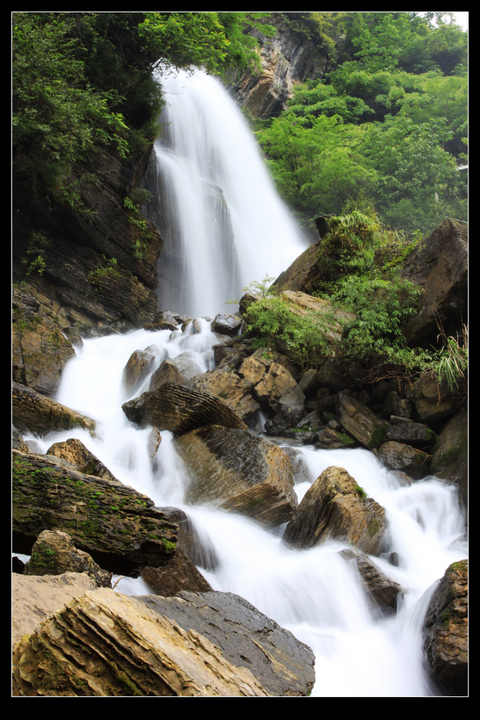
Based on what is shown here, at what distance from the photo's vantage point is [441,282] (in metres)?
7.53

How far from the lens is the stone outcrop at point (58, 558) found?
8.96ft

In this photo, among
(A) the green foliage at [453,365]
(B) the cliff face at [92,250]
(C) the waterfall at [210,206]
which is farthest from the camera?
(C) the waterfall at [210,206]

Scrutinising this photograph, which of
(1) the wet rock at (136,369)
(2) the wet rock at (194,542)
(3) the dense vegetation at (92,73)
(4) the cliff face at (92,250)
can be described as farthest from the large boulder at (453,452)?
(4) the cliff face at (92,250)

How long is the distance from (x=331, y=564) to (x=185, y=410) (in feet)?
9.34

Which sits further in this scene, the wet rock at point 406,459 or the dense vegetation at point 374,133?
the dense vegetation at point 374,133

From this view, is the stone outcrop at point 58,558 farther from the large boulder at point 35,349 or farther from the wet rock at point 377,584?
the large boulder at point 35,349

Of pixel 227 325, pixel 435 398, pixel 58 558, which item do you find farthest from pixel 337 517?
pixel 227 325

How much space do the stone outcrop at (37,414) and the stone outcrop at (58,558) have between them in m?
3.40

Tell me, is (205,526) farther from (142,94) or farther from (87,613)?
(142,94)

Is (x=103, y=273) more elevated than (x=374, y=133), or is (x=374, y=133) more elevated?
(x=374, y=133)

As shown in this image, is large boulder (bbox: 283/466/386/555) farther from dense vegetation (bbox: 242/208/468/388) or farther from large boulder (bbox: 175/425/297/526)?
dense vegetation (bbox: 242/208/468/388)

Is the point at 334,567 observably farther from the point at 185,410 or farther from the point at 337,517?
the point at 185,410

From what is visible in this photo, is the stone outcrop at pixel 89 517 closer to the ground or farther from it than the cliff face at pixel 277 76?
closer to the ground

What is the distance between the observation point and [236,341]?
1008 cm
